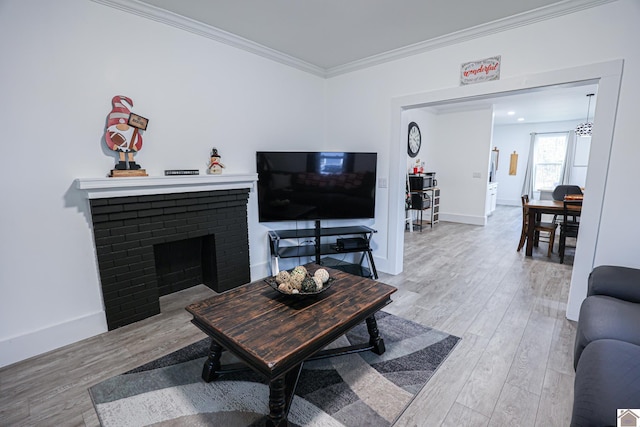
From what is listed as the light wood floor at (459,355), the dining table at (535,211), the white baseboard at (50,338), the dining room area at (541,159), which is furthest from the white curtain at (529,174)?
the white baseboard at (50,338)

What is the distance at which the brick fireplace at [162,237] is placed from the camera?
238cm

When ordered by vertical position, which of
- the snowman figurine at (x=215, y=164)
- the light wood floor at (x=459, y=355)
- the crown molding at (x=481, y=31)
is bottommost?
the light wood floor at (x=459, y=355)

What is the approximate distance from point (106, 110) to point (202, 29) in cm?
118

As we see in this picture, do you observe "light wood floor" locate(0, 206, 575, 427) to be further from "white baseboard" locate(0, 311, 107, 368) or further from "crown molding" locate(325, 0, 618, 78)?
"crown molding" locate(325, 0, 618, 78)

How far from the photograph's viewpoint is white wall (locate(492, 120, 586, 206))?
8.79m

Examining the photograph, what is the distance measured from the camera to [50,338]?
2.24 meters

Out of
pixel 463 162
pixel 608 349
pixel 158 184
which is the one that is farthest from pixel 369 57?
pixel 463 162

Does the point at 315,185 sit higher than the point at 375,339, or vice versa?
the point at 315,185

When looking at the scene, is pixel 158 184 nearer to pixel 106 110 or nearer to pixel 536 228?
pixel 106 110

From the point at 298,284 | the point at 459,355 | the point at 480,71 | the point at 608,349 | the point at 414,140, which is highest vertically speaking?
the point at 480,71

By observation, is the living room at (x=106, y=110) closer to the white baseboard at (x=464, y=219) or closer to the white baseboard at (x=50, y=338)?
the white baseboard at (x=50, y=338)

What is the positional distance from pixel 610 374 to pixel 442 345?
3.67 feet

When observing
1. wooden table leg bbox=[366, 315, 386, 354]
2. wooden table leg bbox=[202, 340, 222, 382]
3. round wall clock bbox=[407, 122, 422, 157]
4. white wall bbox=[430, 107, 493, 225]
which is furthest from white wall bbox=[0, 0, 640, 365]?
white wall bbox=[430, 107, 493, 225]

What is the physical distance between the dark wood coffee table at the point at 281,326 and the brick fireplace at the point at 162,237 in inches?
42.7
